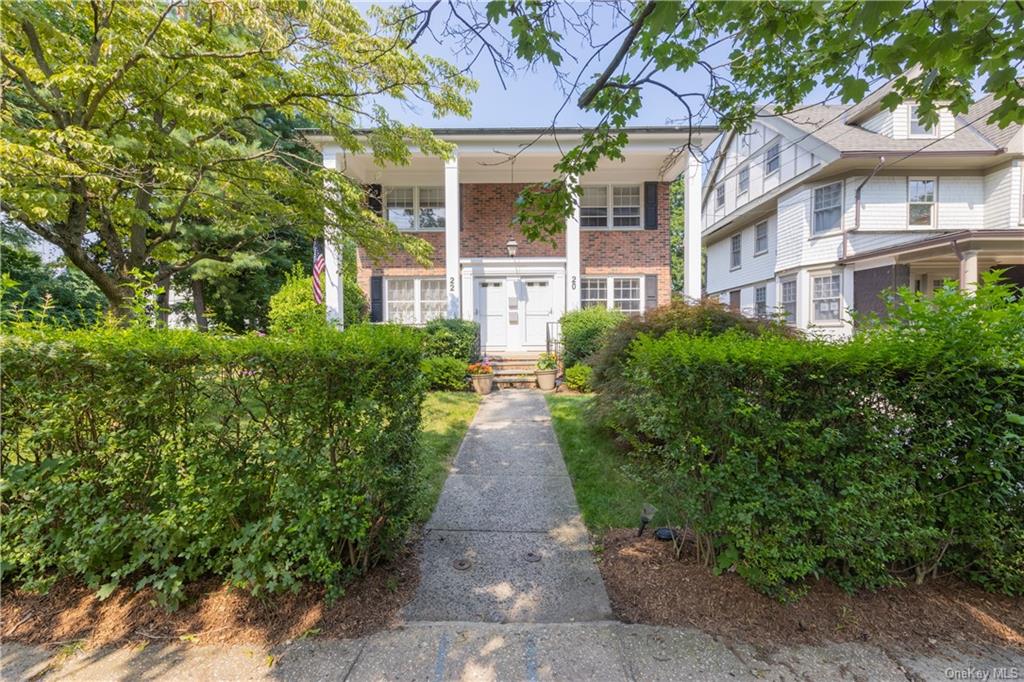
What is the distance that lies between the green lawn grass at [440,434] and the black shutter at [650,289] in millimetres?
6466

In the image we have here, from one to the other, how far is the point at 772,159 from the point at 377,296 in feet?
49.3

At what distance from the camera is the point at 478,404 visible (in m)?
7.65

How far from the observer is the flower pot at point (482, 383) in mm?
8797

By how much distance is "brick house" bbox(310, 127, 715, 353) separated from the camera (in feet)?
38.8

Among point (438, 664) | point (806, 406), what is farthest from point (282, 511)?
point (806, 406)

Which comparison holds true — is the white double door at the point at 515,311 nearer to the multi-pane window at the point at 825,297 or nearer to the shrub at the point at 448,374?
the shrub at the point at 448,374

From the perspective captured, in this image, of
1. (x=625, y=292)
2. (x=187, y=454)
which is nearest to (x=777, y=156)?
(x=625, y=292)

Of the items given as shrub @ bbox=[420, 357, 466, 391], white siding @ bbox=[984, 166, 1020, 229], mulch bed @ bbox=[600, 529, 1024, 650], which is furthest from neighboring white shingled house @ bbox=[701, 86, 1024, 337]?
mulch bed @ bbox=[600, 529, 1024, 650]

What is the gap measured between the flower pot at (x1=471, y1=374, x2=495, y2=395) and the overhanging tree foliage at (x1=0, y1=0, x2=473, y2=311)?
12.5ft

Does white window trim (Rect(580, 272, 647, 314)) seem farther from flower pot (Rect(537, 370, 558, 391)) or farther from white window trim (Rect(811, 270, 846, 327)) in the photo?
white window trim (Rect(811, 270, 846, 327))

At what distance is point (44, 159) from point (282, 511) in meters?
4.46

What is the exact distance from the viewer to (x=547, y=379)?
9.24m

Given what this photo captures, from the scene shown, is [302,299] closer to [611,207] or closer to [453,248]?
[453,248]

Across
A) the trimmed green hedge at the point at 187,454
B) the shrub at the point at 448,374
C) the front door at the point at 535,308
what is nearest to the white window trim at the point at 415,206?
the front door at the point at 535,308
